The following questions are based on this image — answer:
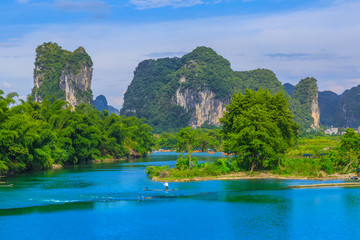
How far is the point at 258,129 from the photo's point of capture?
44281mm

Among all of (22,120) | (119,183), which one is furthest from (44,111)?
(119,183)

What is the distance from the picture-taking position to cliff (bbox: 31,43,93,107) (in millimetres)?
161500

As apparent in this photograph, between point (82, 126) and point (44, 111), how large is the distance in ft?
19.6

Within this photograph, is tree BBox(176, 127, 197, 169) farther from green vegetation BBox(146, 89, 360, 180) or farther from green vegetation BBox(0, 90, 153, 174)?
green vegetation BBox(0, 90, 153, 174)

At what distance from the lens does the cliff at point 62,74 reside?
6358 inches

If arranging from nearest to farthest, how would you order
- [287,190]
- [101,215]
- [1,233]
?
[1,233] → [101,215] → [287,190]

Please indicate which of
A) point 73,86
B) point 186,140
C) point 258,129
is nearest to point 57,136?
point 186,140

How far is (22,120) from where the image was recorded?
1784 inches

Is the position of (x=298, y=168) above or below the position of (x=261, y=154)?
below

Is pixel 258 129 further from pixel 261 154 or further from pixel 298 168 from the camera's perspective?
pixel 298 168

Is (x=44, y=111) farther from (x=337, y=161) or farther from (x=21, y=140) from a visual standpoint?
(x=337, y=161)

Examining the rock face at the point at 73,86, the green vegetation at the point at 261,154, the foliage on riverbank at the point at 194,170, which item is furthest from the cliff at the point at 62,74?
the green vegetation at the point at 261,154

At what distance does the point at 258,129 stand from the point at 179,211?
770 inches

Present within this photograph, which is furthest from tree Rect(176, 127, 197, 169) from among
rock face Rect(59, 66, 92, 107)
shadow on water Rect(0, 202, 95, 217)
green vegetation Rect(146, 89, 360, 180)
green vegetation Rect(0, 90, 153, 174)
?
rock face Rect(59, 66, 92, 107)
